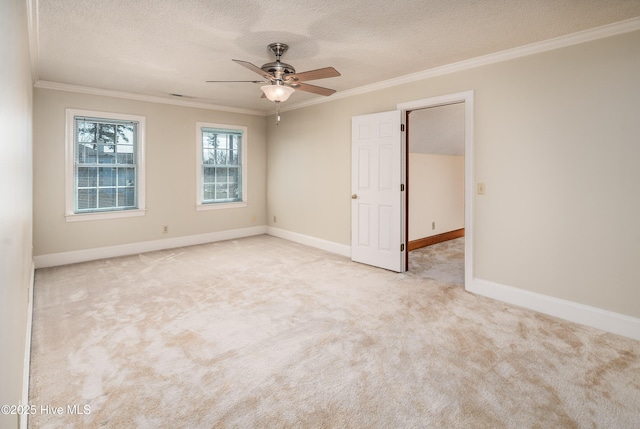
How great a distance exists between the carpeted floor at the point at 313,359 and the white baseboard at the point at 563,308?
103mm

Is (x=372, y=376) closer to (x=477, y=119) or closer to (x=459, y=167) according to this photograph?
(x=477, y=119)

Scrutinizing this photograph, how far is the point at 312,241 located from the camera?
5797 mm

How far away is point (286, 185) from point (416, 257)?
271cm

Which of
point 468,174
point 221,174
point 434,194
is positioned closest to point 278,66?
point 468,174

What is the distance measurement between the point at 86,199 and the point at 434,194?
5.60 metres

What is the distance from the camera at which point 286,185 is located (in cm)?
634

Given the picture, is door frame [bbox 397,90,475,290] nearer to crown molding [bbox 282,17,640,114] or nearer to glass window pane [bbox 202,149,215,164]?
crown molding [bbox 282,17,640,114]

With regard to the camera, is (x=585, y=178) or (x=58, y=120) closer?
(x=585, y=178)

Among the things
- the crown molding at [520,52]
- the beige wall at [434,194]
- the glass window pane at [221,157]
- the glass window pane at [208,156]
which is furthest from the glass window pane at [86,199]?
the beige wall at [434,194]

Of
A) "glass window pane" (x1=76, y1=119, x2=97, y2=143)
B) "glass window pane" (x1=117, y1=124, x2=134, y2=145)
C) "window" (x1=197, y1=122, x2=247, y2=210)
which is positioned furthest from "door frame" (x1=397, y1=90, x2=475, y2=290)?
"glass window pane" (x1=76, y1=119, x2=97, y2=143)

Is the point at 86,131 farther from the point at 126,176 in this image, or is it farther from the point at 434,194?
the point at 434,194

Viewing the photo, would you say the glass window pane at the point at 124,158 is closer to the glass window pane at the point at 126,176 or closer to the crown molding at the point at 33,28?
the glass window pane at the point at 126,176

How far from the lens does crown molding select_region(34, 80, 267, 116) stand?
448cm

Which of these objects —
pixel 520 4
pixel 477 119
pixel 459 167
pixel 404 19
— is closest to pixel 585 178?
pixel 477 119
